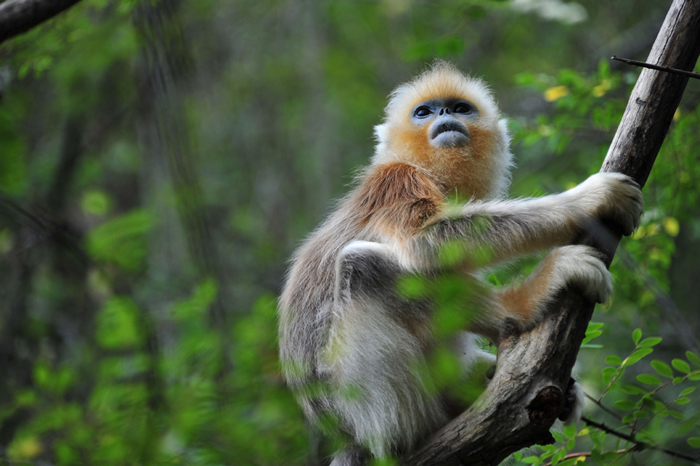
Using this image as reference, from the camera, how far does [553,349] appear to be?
102 inches

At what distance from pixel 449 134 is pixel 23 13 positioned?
8.57 feet

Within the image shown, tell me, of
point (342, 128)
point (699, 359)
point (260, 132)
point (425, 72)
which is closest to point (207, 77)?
point (260, 132)

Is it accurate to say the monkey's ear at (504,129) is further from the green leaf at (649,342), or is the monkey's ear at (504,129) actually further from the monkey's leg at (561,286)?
the green leaf at (649,342)

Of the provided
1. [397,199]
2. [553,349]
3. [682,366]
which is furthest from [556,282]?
[397,199]

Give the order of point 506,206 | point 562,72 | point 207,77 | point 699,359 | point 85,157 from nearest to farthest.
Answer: point 699,359, point 506,206, point 562,72, point 85,157, point 207,77

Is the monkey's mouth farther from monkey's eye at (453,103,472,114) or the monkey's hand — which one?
the monkey's hand

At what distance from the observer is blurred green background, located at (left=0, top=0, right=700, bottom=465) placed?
2379 millimetres

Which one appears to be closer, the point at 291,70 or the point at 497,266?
the point at 497,266

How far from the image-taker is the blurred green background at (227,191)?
7.80ft

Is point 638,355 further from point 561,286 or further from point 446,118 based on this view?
point 446,118

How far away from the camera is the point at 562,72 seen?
15.4 ft

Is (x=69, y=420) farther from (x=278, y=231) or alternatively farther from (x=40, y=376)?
(x=278, y=231)

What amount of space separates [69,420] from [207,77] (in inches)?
359

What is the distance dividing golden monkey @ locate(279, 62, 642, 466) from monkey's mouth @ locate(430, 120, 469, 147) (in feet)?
0.08
